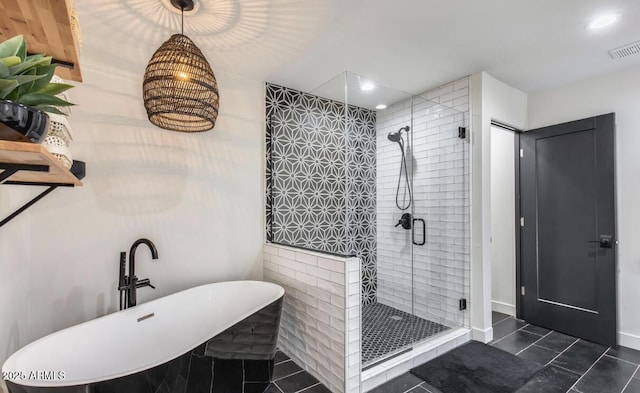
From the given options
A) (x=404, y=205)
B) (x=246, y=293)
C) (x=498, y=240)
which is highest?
(x=404, y=205)

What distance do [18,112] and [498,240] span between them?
14.3 feet

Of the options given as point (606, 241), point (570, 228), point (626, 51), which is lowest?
point (606, 241)

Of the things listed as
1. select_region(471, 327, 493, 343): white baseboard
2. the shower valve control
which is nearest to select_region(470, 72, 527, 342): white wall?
select_region(471, 327, 493, 343): white baseboard

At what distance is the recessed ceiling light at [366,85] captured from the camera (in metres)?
2.86

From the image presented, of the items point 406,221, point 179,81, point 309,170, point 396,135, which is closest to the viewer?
point 179,81

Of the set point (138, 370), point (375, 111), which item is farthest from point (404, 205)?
point (138, 370)

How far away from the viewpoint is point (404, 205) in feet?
11.0

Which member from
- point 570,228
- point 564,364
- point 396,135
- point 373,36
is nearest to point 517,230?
point 570,228

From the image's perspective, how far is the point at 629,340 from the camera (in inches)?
109

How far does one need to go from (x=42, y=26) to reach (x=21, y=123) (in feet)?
1.41

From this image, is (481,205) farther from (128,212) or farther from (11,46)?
(11,46)

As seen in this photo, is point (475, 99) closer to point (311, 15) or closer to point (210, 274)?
point (311, 15)

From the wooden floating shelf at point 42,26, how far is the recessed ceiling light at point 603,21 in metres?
3.00

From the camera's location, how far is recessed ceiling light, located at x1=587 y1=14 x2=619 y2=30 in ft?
6.81
